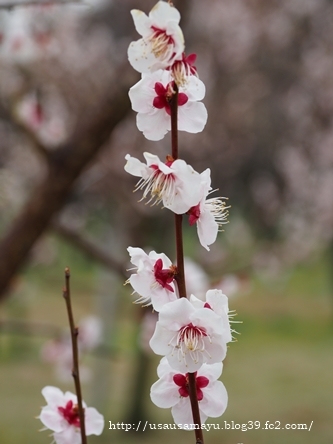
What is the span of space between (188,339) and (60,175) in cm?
127

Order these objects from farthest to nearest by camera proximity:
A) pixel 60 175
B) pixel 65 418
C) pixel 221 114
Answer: pixel 221 114 → pixel 60 175 → pixel 65 418

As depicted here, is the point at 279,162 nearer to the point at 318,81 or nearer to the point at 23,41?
the point at 318,81

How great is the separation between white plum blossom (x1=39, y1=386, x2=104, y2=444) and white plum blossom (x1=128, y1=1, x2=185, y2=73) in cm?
37

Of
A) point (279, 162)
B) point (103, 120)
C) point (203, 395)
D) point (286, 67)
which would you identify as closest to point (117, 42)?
point (286, 67)

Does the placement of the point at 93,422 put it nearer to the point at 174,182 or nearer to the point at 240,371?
the point at 174,182

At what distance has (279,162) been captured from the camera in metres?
8.29

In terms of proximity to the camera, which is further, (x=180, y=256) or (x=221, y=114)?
(x=221, y=114)

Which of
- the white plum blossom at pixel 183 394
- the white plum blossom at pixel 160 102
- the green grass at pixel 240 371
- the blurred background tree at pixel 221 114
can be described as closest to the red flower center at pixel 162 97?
the white plum blossom at pixel 160 102

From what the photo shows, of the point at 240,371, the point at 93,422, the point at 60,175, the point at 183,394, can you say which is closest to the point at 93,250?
the point at 60,175

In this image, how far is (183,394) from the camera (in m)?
0.57

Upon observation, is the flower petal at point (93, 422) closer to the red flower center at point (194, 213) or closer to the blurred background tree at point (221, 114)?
the red flower center at point (194, 213)

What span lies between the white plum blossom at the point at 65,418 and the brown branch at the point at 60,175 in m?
1.02

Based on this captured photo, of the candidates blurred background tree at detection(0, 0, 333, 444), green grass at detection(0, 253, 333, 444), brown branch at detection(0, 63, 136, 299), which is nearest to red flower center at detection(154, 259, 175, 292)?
brown branch at detection(0, 63, 136, 299)

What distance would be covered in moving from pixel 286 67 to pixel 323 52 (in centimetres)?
49
